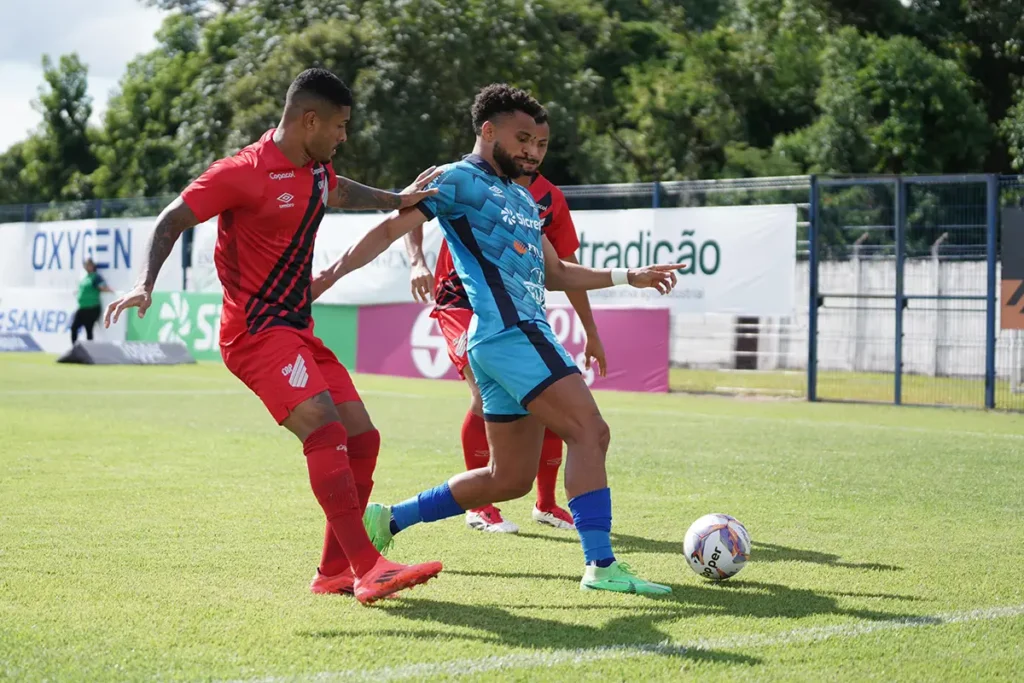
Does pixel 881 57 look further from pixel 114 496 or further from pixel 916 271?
pixel 114 496

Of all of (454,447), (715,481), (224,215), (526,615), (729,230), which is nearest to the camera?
(526,615)

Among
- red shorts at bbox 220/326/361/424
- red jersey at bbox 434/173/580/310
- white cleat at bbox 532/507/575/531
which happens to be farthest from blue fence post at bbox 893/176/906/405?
red shorts at bbox 220/326/361/424

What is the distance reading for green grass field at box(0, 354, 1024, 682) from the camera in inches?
178

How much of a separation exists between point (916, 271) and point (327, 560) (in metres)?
14.2

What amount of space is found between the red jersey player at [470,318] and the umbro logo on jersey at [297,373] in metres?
1.11

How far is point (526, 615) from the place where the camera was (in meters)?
5.23

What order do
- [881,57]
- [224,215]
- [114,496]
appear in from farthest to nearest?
1. [881,57]
2. [114,496]
3. [224,215]

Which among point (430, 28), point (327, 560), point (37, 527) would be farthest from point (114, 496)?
point (430, 28)

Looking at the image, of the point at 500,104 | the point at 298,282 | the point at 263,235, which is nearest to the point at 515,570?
the point at 298,282

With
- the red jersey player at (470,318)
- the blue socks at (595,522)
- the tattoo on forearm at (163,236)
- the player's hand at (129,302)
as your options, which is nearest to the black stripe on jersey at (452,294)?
the red jersey player at (470,318)

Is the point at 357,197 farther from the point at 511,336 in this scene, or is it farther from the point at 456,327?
the point at 456,327

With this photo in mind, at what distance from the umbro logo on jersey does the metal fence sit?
12451 mm

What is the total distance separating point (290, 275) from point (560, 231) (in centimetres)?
244

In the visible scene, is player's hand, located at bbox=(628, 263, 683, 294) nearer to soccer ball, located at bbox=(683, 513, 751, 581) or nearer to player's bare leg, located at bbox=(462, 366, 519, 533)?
soccer ball, located at bbox=(683, 513, 751, 581)
